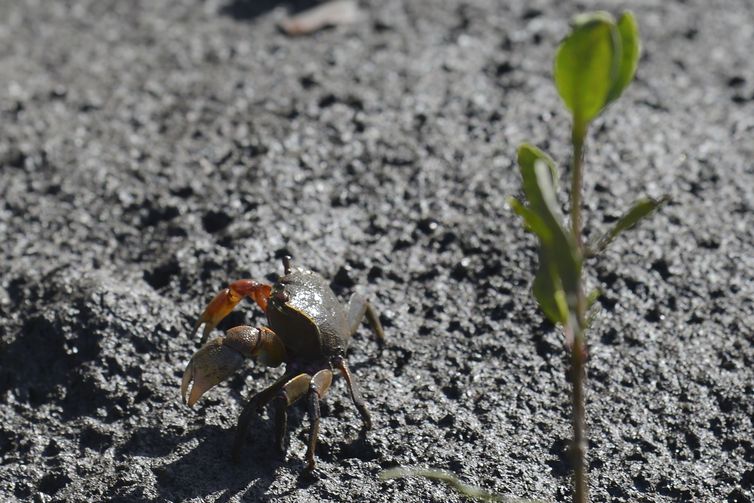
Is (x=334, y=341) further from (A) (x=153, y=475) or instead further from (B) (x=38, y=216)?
(B) (x=38, y=216)

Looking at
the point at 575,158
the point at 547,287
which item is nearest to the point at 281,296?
the point at 547,287

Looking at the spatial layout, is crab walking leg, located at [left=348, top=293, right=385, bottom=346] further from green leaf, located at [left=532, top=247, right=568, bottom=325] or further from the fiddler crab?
green leaf, located at [left=532, top=247, right=568, bottom=325]

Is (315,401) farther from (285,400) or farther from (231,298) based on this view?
(231,298)

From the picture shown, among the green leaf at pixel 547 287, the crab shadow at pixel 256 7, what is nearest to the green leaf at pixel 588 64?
the green leaf at pixel 547 287

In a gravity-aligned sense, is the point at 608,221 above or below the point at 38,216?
above

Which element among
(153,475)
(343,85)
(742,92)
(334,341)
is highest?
(742,92)

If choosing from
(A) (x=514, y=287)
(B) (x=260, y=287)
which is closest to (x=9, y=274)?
(B) (x=260, y=287)

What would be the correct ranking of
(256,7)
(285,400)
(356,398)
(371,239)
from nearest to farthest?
(285,400)
(356,398)
(371,239)
(256,7)
